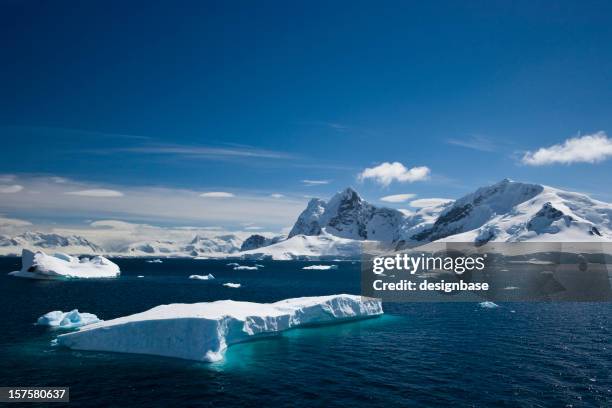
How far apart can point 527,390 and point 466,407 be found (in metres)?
6.06

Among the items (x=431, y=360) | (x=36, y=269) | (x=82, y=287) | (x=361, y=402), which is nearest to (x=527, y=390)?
(x=431, y=360)

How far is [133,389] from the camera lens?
2764 centimetres

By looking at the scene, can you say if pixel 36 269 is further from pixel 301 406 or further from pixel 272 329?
pixel 301 406

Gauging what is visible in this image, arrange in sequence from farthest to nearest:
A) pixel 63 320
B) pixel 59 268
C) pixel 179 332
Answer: pixel 59 268
pixel 63 320
pixel 179 332

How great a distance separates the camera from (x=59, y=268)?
114 m

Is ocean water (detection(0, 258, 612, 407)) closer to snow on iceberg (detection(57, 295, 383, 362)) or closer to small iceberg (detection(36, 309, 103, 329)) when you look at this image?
snow on iceberg (detection(57, 295, 383, 362))

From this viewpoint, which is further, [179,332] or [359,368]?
[179,332]

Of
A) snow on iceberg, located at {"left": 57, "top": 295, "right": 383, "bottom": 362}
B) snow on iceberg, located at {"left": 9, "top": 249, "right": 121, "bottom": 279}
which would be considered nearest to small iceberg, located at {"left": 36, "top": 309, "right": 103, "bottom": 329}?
snow on iceberg, located at {"left": 57, "top": 295, "right": 383, "bottom": 362}

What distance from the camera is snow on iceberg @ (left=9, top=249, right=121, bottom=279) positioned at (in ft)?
372

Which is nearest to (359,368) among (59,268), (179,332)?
(179,332)

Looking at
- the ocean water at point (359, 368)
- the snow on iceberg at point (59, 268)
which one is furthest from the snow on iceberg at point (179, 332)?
the snow on iceberg at point (59, 268)

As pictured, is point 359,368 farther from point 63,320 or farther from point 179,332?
point 63,320

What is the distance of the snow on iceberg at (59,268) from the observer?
113438 mm

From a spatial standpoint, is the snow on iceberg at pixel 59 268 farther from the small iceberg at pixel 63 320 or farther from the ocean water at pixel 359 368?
the small iceberg at pixel 63 320
